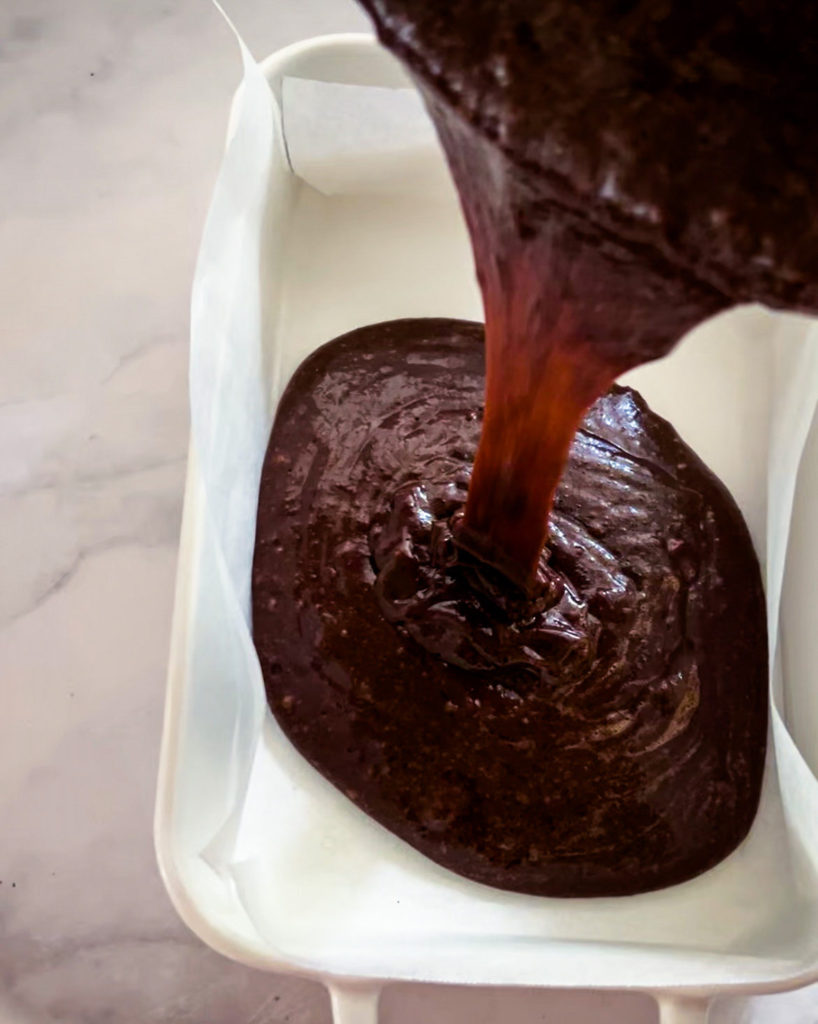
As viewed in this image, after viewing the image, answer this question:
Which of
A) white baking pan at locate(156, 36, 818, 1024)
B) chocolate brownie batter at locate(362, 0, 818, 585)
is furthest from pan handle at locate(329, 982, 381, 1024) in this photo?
chocolate brownie batter at locate(362, 0, 818, 585)

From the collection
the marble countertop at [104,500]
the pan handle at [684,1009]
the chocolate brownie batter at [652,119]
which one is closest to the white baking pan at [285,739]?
the pan handle at [684,1009]

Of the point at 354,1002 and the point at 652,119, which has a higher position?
the point at 652,119

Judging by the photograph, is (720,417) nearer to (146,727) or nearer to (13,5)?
(146,727)

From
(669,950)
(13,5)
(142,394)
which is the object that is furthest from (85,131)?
(669,950)

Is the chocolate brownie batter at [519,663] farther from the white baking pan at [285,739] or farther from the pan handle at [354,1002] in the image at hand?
the pan handle at [354,1002]

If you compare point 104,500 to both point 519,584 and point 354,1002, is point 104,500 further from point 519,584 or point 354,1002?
point 354,1002

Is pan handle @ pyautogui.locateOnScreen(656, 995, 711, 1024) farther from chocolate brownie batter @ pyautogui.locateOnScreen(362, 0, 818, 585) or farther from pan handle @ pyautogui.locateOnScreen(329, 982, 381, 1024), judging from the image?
chocolate brownie batter @ pyautogui.locateOnScreen(362, 0, 818, 585)

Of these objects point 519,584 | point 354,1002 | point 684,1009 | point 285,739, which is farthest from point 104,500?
point 684,1009
